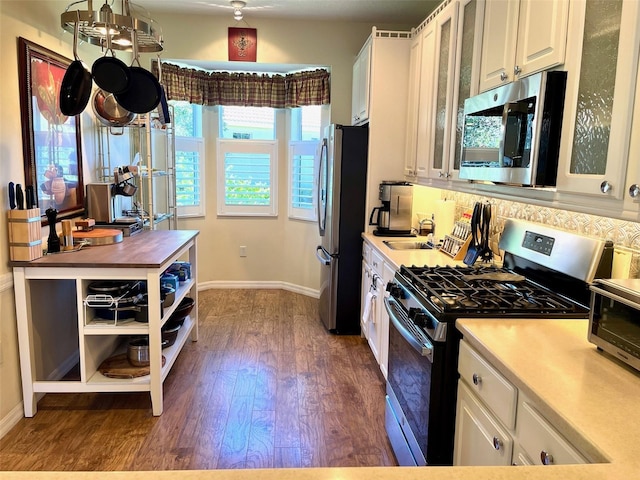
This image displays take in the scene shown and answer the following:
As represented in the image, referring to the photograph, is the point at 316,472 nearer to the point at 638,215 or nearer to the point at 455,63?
the point at 638,215

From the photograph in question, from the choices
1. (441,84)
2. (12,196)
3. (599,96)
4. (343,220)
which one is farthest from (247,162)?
(599,96)

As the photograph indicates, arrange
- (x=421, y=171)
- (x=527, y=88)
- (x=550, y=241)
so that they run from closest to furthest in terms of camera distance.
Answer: (x=527, y=88) → (x=550, y=241) → (x=421, y=171)

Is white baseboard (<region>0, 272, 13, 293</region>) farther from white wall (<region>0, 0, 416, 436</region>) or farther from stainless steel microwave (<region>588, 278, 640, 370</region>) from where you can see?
stainless steel microwave (<region>588, 278, 640, 370</region>)

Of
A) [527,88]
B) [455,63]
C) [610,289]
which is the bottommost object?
[610,289]

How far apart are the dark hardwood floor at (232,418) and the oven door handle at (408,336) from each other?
69cm

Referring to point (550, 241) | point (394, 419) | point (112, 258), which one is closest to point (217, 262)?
point (112, 258)

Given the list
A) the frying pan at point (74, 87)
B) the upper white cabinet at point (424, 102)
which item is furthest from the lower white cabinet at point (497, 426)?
the frying pan at point (74, 87)

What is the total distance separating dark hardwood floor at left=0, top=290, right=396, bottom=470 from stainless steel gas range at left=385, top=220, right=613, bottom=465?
42 centimetres

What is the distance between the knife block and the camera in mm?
2498

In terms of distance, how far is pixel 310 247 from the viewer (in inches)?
211

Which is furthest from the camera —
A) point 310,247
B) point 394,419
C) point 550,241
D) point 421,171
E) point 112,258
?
point 310,247

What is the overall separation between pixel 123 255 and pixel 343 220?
1.83m

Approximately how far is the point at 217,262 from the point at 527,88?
13.9 ft

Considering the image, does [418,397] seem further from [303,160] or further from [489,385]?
[303,160]
